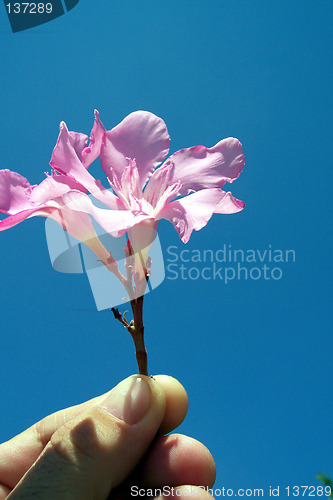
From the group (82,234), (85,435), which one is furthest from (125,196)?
(85,435)

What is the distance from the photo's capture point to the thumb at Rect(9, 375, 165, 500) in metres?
2.03

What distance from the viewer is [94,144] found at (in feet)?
7.16

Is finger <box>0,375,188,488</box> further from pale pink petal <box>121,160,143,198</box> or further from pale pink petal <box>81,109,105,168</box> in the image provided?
pale pink petal <box>81,109,105,168</box>

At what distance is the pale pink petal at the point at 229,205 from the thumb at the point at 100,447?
1043mm

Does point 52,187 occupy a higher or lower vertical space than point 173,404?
higher

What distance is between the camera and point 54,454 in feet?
6.88

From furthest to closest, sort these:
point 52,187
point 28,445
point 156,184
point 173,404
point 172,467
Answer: point 28,445 < point 173,404 < point 172,467 < point 156,184 < point 52,187

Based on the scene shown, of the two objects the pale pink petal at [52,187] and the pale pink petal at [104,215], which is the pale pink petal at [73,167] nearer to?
the pale pink petal at [52,187]

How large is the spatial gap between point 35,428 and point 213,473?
1.49m

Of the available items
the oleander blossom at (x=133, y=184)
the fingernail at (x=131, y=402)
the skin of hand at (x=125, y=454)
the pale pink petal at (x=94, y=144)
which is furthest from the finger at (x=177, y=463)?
the pale pink petal at (x=94, y=144)

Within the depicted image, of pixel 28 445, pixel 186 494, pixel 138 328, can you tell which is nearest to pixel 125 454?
pixel 186 494

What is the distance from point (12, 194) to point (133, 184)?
631 millimetres

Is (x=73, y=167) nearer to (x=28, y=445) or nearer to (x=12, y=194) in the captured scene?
(x=12, y=194)

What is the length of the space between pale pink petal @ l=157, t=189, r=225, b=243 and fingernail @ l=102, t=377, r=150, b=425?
945mm
